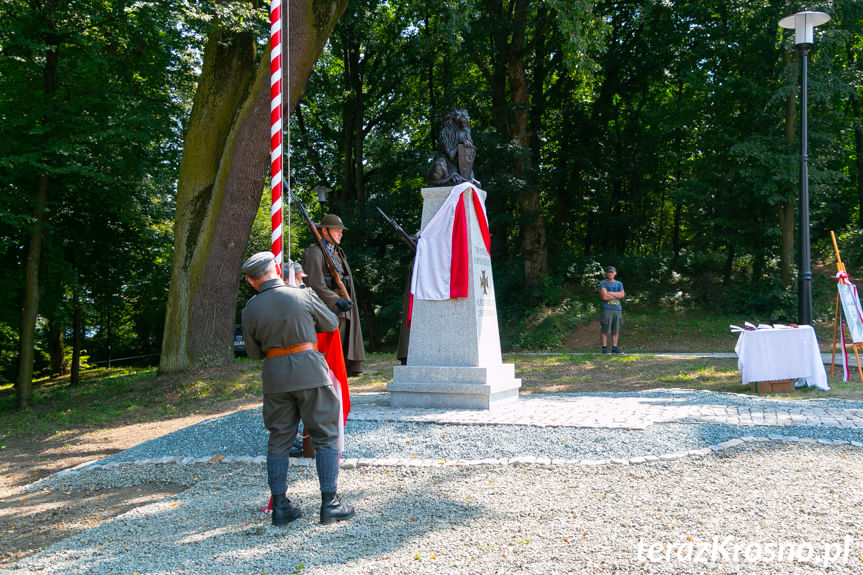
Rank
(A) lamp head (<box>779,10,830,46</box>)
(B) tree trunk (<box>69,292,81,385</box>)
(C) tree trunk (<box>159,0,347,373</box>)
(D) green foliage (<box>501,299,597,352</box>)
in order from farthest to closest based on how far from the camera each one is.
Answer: (D) green foliage (<box>501,299,597,352</box>) < (B) tree trunk (<box>69,292,81,385</box>) < (C) tree trunk (<box>159,0,347,373</box>) < (A) lamp head (<box>779,10,830,46</box>)

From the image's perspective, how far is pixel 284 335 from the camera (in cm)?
458

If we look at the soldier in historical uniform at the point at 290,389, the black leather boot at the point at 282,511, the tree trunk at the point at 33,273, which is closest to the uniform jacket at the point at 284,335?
the soldier in historical uniform at the point at 290,389

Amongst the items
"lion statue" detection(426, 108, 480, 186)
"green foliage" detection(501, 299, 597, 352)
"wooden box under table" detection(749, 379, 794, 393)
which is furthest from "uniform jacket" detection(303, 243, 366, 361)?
"green foliage" detection(501, 299, 597, 352)

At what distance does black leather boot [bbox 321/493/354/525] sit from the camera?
175 inches

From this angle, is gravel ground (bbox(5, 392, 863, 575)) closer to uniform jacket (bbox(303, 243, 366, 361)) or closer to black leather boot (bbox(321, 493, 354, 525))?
black leather boot (bbox(321, 493, 354, 525))

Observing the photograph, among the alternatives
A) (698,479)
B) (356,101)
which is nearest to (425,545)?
(698,479)

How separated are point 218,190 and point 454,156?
4.90m

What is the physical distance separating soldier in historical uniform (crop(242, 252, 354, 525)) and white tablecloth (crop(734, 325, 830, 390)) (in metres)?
7.29

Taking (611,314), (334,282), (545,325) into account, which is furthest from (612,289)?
(334,282)

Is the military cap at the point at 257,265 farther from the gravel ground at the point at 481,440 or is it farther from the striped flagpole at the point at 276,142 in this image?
the gravel ground at the point at 481,440

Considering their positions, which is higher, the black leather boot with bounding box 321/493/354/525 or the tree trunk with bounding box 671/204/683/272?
the tree trunk with bounding box 671/204/683/272

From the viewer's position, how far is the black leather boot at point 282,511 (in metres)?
4.49

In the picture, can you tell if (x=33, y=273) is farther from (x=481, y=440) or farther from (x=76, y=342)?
(x=481, y=440)

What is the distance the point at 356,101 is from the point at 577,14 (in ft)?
39.4
